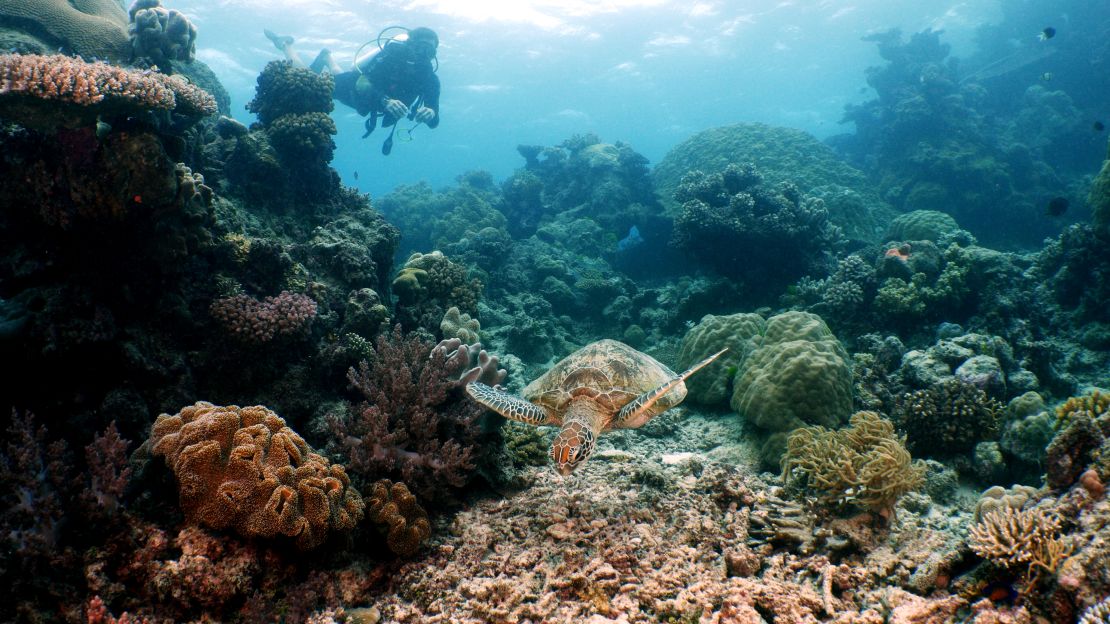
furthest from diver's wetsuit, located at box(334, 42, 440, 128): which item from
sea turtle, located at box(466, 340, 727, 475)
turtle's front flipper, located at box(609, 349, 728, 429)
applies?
turtle's front flipper, located at box(609, 349, 728, 429)

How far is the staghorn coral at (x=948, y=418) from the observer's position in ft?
17.6

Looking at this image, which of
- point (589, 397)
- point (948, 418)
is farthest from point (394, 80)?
point (948, 418)

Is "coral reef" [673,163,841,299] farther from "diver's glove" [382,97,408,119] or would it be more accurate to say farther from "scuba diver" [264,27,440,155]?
"scuba diver" [264,27,440,155]

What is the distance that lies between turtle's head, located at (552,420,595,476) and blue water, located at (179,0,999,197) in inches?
1241

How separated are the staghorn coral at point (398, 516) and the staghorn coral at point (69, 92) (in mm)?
4294

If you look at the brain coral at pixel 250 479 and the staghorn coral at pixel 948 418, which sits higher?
the brain coral at pixel 250 479

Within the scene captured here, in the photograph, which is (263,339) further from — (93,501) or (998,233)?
(998,233)

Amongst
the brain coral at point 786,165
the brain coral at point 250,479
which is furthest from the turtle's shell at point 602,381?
the brain coral at point 786,165

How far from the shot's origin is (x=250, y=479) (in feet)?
9.99

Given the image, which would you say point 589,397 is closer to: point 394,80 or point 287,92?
point 287,92

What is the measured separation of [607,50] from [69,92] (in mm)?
44777

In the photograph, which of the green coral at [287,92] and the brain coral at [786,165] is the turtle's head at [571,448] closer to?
the green coral at [287,92]

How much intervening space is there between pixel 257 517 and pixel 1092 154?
32934mm

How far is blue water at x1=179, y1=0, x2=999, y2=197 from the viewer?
28.7 meters
